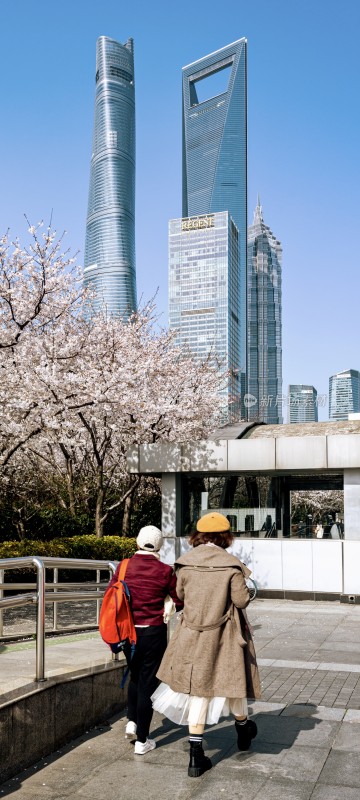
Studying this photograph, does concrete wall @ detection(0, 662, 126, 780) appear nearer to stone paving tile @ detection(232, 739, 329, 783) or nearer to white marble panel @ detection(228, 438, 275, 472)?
stone paving tile @ detection(232, 739, 329, 783)

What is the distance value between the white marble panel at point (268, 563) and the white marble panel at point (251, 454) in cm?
158

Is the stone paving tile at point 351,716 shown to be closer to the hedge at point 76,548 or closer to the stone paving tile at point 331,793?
the stone paving tile at point 331,793

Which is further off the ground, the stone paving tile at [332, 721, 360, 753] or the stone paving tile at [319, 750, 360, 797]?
the stone paving tile at [319, 750, 360, 797]

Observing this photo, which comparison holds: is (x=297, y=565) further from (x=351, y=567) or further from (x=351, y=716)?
(x=351, y=716)

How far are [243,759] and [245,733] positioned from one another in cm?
17

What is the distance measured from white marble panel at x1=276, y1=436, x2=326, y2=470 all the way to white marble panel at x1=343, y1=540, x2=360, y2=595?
1.66m

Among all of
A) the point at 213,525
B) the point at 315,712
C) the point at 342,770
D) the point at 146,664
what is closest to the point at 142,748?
the point at 146,664

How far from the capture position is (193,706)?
513cm

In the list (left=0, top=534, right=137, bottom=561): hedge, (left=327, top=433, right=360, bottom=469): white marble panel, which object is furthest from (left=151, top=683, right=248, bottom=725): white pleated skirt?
(left=327, top=433, right=360, bottom=469): white marble panel

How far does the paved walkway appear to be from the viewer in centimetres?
481

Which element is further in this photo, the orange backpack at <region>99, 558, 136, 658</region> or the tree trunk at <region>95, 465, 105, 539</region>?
the tree trunk at <region>95, 465, 105, 539</region>

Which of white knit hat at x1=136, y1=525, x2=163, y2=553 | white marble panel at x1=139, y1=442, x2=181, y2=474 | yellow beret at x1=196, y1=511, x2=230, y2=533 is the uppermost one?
white marble panel at x1=139, y1=442, x2=181, y2=474

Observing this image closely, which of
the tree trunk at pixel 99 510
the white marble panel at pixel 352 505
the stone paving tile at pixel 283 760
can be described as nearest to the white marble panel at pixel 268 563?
the white marble panel at pixel 352 505

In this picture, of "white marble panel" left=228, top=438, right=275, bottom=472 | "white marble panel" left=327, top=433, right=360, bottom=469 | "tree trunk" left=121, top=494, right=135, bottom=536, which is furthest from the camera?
"tree trunk" left=121, top=494, right=135, bottom=536
